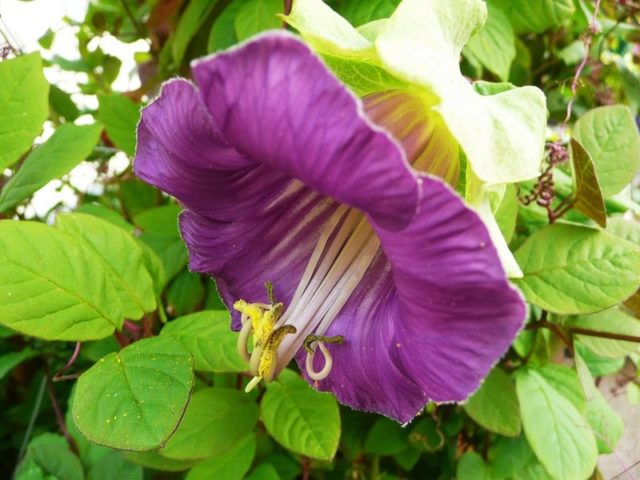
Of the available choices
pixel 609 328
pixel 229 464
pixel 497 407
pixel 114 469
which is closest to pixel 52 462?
pixel 114 469

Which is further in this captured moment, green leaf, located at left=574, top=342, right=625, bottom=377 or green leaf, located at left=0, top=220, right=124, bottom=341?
green leaf, located at left=574, top=342, right=625, bottom=377

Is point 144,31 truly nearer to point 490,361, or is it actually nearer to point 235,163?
point 235,163

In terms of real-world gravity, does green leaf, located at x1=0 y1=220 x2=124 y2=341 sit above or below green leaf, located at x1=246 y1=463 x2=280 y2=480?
above

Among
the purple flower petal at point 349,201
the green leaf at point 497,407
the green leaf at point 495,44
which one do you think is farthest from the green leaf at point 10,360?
the green leaf at point 495,44

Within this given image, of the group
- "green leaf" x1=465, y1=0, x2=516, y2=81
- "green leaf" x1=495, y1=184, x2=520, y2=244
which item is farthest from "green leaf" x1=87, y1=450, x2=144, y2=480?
"green leaf" x1=465, y1=0, x2=516, y2=81

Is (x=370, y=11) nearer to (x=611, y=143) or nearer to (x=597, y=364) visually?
(x=611, y=143)

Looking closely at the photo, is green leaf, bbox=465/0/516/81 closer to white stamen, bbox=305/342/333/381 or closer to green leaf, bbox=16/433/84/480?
white stamen, bbox=305/342/333/381
